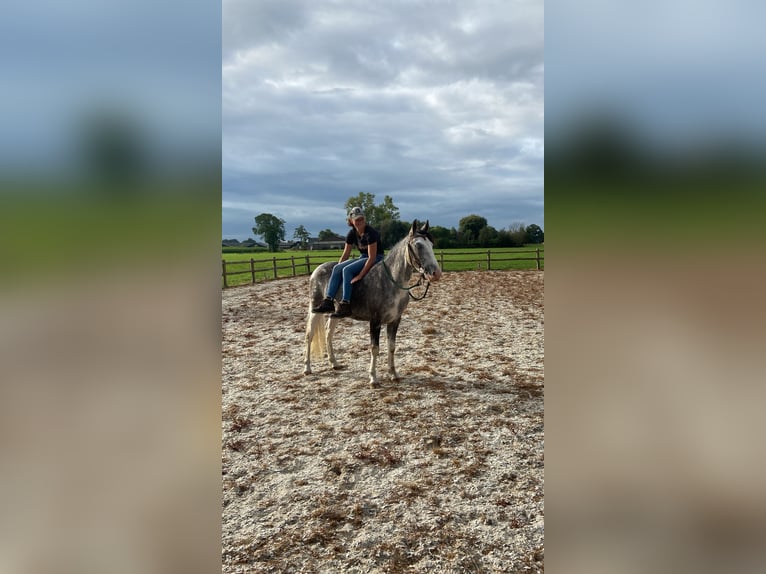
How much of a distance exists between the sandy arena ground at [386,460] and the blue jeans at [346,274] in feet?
4.98

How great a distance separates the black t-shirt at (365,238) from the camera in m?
6.17

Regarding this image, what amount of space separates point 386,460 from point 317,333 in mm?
3131

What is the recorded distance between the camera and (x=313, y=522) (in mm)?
3260

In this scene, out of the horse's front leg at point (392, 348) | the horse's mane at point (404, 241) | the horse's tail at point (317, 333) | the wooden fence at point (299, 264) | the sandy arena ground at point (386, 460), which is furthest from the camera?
the wooden fence at point (299, 264)

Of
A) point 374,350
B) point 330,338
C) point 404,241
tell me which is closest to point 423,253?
→ point 404,241

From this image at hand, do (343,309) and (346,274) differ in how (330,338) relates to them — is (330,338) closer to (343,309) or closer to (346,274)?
(343,309)

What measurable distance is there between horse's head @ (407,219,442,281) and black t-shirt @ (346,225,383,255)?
56 centimetres

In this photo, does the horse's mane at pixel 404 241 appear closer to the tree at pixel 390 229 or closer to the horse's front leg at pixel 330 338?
the tree at pixel 390 229

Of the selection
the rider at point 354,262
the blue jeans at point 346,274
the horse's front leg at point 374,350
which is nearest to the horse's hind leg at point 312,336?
the rider at point 354,262
